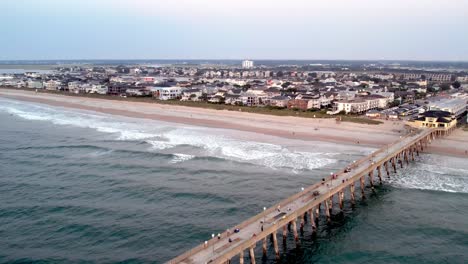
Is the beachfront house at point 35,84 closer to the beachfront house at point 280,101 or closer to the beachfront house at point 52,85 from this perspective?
the beachfront house at point 52,85

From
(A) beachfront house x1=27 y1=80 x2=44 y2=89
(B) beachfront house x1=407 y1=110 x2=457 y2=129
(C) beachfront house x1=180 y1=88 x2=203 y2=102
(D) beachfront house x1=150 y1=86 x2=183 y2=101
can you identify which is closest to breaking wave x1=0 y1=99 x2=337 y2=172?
(B) beachfront house x1=407 y1=110 x2=457 y2=129

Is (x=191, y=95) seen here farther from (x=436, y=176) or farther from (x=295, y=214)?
(x=295, y=214)

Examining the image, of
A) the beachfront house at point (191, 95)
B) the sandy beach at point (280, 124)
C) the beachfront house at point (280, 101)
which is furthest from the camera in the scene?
the beachfront house at point (191, 95)

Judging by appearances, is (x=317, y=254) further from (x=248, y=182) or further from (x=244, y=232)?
(x=248, y=182)

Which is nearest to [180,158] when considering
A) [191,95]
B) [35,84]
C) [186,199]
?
[186,199]

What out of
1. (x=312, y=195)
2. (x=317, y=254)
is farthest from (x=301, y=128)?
(x=317, y=254)

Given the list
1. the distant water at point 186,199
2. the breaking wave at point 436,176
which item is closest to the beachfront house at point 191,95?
the distant water at point 186,199
